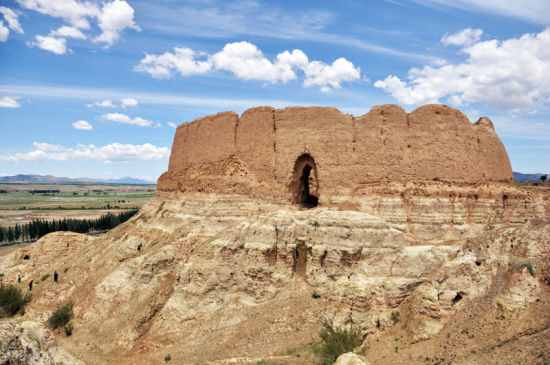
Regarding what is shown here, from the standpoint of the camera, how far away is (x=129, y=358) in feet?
65.0

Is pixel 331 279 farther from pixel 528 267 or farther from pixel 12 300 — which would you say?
pixel 12 300

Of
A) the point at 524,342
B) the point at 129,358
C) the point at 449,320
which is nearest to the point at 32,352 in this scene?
the point at 129,358

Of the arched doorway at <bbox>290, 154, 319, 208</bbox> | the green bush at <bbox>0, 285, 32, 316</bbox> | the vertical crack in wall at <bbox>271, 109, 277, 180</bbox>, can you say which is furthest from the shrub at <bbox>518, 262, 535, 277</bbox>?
the green bush at <bbox>0, 285, 32, 316</bbox>

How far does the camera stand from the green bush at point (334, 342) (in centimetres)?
1572

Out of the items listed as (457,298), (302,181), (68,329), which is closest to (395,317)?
(457,298)

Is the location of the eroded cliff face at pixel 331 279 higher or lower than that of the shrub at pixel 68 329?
higher

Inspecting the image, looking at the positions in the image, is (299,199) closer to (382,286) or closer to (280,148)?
(280,148)

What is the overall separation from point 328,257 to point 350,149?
22.7ft

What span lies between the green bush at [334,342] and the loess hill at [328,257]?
1.74 feet

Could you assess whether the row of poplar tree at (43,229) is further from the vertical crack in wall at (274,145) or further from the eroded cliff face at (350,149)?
the vertical crack in wall at (274,145)

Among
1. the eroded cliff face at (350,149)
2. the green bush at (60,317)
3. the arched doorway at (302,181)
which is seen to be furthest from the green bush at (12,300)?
the arched doorway at (302,181)

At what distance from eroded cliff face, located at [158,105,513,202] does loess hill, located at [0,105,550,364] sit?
0.08 metres

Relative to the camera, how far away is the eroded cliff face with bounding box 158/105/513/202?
838 inches

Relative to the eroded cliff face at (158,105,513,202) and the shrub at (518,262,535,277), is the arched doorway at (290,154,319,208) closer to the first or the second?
the eroded cliff face at (158,105,513,202)
